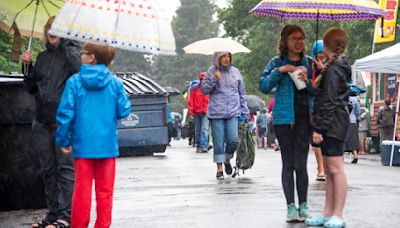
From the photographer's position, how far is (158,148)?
2244 cm

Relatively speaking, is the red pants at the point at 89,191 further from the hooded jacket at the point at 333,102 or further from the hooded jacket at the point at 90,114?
the hooded jacket at the point at 333,102

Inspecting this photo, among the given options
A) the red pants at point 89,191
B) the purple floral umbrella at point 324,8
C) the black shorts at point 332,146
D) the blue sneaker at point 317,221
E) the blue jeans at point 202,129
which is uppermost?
the purple floral umbrella at point 324,8

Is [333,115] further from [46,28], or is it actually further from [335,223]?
[46,28]

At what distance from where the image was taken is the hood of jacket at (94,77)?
7.04 meters

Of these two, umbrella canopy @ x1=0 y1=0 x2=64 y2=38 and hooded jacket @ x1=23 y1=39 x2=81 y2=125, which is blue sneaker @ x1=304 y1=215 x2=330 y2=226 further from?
umbrella canopy @ x1=0 y1=0 x2=64 y2=38

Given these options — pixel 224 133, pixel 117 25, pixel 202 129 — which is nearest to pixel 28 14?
pixel 117 25

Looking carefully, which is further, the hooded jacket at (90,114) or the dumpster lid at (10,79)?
the dumpster lid at (10,79)

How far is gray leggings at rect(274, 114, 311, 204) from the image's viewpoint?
8398 millimetres

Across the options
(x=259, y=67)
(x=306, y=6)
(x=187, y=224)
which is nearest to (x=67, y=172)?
(x=187, y=224)

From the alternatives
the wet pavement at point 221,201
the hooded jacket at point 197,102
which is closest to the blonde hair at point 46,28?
the wet pavement at point 221,201

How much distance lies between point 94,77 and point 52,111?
863 millimetres

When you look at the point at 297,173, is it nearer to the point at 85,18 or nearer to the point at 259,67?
the point at 85,18

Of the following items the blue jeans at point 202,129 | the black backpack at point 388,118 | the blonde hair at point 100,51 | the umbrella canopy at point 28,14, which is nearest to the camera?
the blonde hair at point 100,51

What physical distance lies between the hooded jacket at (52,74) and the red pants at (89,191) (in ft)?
2.69
